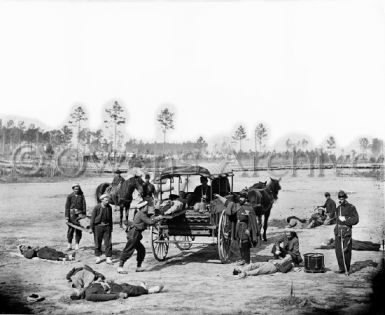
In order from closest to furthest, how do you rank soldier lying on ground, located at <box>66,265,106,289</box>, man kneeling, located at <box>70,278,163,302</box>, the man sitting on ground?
man kneeling, located at <box>70,278,163,302</box>, soldier lying on ground, located at <box>66,265,106,289</box>, the man sitting on ground

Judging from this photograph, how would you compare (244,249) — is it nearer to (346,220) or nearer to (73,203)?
(346,220)

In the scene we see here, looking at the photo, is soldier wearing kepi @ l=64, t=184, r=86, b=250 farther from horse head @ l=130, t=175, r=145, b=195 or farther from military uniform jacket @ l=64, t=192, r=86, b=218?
horse head @ l=130, t=175, r=145, b=195

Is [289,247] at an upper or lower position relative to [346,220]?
lower

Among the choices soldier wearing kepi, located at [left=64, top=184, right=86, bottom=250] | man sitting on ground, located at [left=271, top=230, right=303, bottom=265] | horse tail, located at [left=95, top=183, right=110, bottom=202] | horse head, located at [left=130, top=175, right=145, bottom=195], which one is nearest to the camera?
man sitting on ground, located at [left=271, top=230, right=303, bottom=265]

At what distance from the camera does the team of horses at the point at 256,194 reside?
14.3 m

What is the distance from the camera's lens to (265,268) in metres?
10.1

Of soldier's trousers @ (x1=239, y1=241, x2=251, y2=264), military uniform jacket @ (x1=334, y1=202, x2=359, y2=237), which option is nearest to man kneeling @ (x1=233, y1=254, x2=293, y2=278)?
soldier's trousers @ (x1=239, y1=241, x2=251, y2=264)

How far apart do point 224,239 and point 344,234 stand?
287 centimetres

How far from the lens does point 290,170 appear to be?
157ft

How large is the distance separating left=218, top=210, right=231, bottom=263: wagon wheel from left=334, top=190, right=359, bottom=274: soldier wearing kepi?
8.62 feet

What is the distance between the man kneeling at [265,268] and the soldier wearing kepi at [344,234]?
1.11 metres

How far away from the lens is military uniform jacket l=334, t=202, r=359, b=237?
1003 cm

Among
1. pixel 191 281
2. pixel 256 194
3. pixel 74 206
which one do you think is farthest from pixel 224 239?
pixel 74 206

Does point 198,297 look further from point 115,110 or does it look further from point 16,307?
point 115,110
